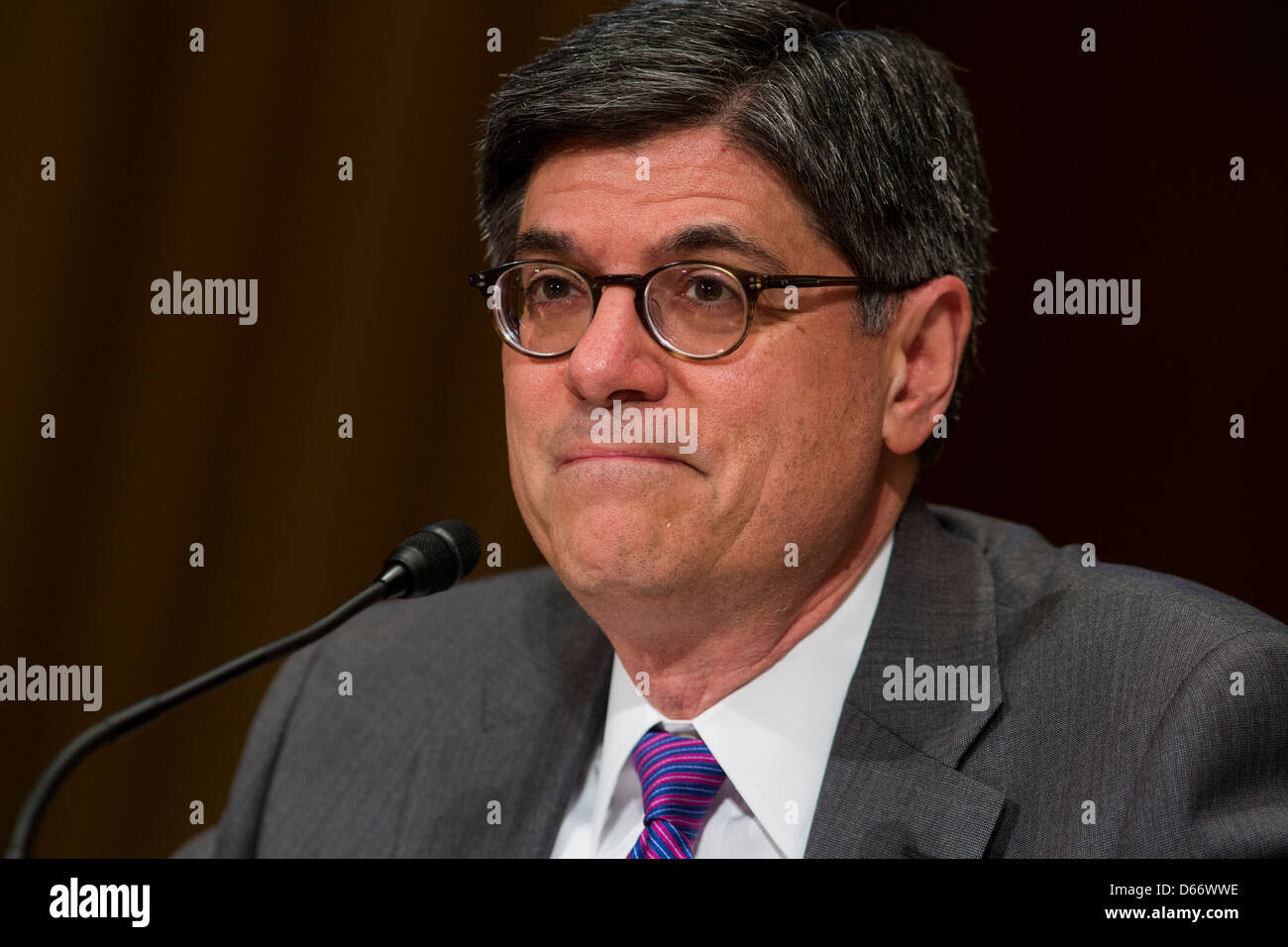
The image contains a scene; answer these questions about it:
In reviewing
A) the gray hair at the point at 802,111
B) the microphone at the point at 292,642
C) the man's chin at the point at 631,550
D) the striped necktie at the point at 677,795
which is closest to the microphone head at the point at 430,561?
the microphone at the point at 292,642

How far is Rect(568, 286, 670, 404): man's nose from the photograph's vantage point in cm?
138

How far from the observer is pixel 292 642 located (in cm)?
110

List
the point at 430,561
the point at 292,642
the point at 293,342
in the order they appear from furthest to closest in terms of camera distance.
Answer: the point at 293,342, the point at 430,561, the point at 292,642

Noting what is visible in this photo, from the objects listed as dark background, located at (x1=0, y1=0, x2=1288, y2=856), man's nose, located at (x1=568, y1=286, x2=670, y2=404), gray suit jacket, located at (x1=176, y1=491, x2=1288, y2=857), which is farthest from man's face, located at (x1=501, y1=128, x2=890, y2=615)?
dark background, located at (x1=0, y1=0, x2=1288, y2=856)

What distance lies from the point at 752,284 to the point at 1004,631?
0.55 m

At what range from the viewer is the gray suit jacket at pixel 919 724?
1.26 meters

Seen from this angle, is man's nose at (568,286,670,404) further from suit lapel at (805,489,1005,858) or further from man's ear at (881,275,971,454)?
suit lapel at (805,489,1005,858)

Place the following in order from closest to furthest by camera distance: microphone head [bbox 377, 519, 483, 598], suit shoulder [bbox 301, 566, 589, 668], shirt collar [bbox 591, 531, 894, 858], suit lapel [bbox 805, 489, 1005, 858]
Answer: microphone head [bbox 377, 519, 483, 598] < suit lapel [bbox 805, 489, 1005, 858] < shirt collar [bbox 591, 531, 894, 858] < suit shoulder [bbox 301, 566, 589, 668]

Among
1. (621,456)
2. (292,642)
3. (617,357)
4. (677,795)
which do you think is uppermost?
(617,357)

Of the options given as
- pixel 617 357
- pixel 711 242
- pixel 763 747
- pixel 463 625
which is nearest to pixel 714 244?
pixel 711 242

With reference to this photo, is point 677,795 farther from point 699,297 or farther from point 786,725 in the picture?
point 699,297

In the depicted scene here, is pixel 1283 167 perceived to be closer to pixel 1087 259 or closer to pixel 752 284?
pixel 1087 259

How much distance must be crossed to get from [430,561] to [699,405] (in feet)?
1.21

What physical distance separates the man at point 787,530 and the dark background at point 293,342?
56 centimetres
